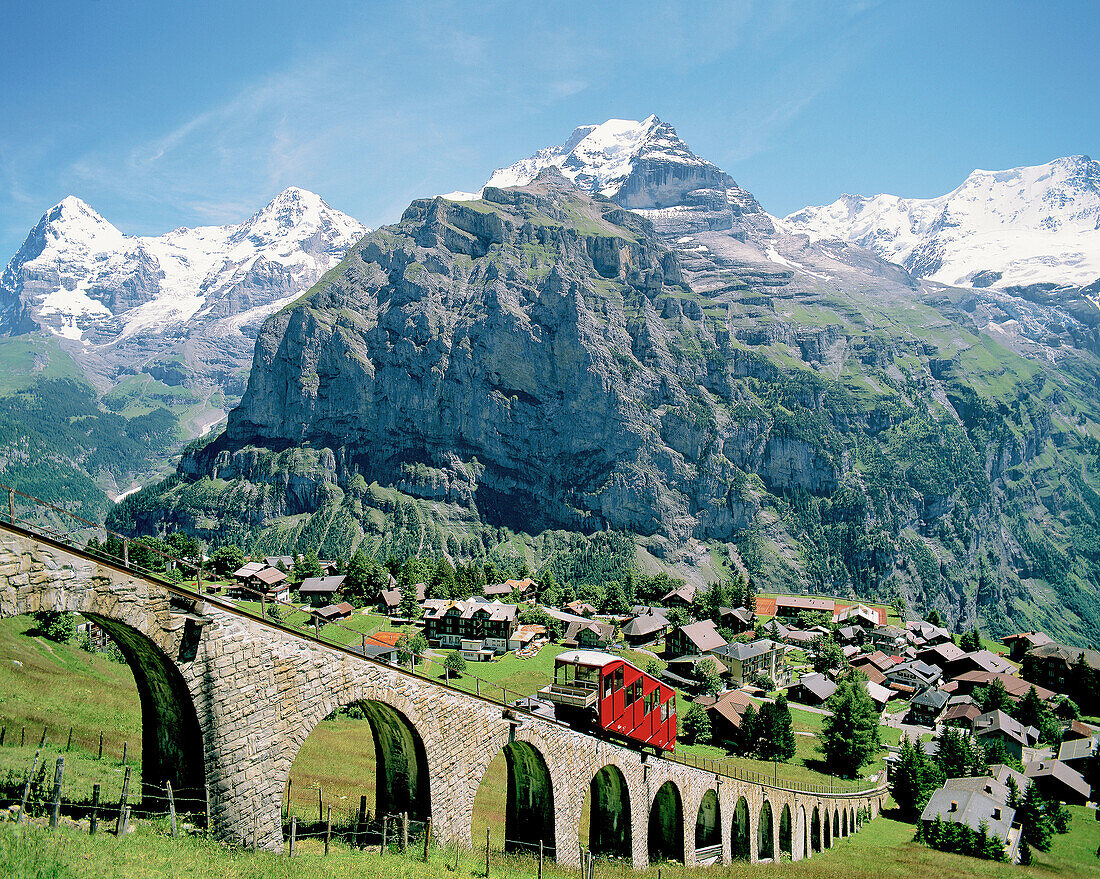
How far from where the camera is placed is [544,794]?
1048 inches

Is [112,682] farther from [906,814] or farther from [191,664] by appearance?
[906,814]

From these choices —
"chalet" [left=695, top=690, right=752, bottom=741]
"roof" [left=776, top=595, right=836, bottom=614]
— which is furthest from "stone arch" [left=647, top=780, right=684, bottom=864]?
"roof" [left=776, top=595, right=836, bottom=614]

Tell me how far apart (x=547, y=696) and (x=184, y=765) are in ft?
55.0

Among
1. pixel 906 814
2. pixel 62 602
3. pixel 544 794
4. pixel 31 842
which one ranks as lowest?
pixel 906 814

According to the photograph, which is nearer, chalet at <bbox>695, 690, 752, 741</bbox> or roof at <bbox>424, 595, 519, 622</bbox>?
chalet at <bbox>695, 690, 752, 741</bbox>

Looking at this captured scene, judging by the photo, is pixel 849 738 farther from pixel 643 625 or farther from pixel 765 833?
pixel 643 625

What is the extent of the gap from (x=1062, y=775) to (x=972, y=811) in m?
23.1

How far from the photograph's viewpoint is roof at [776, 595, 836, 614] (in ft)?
426

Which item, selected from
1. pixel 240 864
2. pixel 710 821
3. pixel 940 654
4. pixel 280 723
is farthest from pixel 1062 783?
pixel 240 864

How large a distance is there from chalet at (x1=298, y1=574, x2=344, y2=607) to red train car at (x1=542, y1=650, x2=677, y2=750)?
83582 millimetres

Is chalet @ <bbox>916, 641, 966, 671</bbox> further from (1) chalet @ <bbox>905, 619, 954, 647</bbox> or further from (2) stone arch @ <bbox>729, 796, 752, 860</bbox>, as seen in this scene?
(2) stone arch @ <bbox>729, 796, 752, 860</bbox>

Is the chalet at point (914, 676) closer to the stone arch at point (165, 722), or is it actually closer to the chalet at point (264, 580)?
the chalet at point (264, 580)

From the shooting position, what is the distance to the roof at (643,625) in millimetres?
100875

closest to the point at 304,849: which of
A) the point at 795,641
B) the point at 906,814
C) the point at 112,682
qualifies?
the point at 112,682
